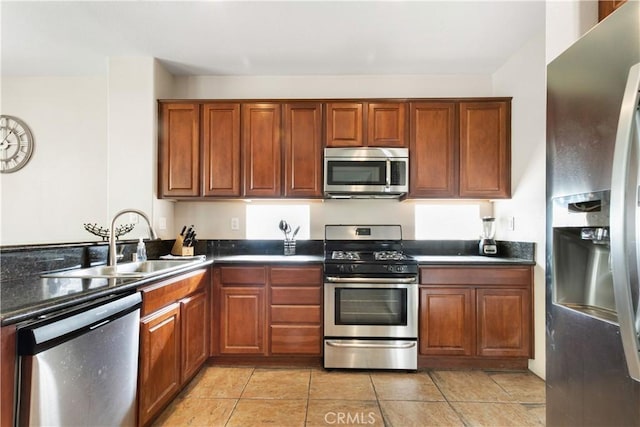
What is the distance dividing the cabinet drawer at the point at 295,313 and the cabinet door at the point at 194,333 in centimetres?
54

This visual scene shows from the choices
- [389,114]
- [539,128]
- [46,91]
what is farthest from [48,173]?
[539,128]

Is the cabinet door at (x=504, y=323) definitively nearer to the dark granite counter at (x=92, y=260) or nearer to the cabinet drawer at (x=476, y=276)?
the cabinet drawer at (x=476, y=276)

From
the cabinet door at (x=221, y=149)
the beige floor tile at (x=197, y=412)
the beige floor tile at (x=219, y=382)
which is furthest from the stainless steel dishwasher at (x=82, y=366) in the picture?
the cabinet door at (x=221, y=149)

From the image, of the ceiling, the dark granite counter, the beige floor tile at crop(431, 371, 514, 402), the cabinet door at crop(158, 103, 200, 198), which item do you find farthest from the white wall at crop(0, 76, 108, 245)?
the beige floor tile at crop(431, 371, 514, 402)

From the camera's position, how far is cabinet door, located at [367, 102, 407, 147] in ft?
9.36

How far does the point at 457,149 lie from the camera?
284 cm

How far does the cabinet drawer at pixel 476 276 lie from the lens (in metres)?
2.54

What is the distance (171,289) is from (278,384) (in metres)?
1.05

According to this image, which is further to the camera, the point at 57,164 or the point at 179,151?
the point at 57,164

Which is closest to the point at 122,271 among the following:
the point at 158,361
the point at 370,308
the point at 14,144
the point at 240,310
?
the point at 158,361

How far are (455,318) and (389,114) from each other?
1791mm

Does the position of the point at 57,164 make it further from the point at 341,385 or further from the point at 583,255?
the point at 583,255

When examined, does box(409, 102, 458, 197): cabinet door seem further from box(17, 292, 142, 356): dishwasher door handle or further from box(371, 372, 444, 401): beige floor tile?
box(17, 292, 142, 356): dishwasher door handle

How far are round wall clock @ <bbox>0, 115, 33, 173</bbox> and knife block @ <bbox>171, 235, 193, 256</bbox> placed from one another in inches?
69.8
